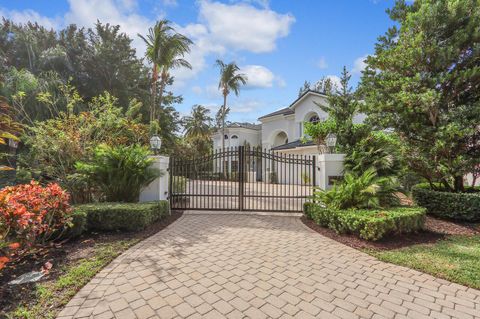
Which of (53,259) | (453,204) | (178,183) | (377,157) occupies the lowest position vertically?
(53,259)

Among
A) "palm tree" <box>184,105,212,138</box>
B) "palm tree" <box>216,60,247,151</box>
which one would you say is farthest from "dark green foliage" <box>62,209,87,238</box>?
"palm tree" <box>184,105,212,138</box>

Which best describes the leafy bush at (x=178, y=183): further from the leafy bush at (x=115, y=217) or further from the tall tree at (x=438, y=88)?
the tall tree at (x=438, y=88)

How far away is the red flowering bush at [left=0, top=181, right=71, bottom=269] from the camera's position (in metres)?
3.77

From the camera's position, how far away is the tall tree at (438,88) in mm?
7383

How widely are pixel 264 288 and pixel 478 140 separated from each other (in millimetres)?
8831

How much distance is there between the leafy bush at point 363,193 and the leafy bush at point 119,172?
555 centimetres

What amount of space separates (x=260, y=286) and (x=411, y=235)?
15.9 feet

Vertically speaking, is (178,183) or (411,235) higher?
(178,183)

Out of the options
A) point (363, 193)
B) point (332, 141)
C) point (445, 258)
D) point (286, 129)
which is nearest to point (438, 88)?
point (332, 141)

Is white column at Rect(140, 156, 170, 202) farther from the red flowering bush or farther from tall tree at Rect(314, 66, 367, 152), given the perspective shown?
tall tree at Rect(314, 66, 367, 152)

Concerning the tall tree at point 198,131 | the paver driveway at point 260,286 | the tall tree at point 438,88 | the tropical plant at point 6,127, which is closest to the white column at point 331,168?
the tall tree at point 438,88

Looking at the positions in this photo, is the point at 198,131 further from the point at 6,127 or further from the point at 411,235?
the point at 411,235

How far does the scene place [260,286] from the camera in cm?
360

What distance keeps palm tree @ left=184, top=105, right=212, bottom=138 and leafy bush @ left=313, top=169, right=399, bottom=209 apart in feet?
98.4
